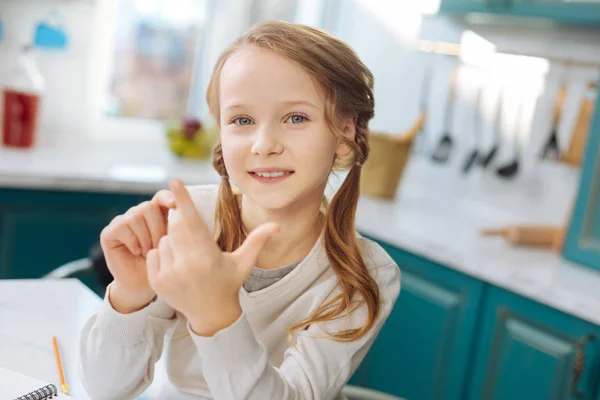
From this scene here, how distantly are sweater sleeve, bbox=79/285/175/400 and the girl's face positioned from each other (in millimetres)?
230

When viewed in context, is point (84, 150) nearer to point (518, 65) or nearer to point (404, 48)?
point (404, 48)

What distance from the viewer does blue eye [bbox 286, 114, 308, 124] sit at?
910 millimetres

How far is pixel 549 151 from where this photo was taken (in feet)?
8.45

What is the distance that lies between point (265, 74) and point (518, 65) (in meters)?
2.04

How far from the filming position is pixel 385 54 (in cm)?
310

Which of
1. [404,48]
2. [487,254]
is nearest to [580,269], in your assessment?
[487,254]

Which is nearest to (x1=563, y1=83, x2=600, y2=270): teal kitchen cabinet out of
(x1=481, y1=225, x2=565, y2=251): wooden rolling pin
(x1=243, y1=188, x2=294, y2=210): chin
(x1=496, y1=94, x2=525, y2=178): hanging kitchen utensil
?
(x1=481, y1=225, x2=565, y2=251): wooden rolling pin

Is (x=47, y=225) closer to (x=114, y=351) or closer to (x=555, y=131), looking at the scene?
(x=114, y=351)

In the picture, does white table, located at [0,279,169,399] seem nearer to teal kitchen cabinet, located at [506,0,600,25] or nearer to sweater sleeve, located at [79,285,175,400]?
sweater sleeve, located at [79,285,175,400]

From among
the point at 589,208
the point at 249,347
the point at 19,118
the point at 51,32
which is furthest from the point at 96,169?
the point at 249,347

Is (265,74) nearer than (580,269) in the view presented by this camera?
Yes

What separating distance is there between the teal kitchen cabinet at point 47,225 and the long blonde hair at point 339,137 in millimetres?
1400

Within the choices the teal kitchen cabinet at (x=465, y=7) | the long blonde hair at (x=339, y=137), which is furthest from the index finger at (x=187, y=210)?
the teal kitchen cabinet at (x=465, y=7)

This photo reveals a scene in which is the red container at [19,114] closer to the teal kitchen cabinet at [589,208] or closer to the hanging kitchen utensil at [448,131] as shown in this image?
the hanging kitchen utensil at [448,131]
